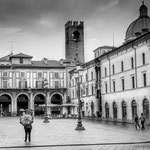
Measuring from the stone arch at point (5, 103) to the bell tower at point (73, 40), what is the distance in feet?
81.6

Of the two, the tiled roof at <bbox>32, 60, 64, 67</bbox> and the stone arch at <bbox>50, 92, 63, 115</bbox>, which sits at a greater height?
the tiled roof at <bbox>32, 60, 64, 67</bbox>

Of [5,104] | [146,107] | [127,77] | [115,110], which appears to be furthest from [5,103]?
[146,107]

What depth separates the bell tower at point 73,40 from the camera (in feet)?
323

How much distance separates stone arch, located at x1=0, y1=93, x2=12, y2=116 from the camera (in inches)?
3177

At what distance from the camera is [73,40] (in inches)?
3907

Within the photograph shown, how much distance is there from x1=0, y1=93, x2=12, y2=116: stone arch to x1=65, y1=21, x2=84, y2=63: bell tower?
81.6 feet

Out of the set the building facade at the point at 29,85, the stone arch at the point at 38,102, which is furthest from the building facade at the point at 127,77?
the stone arch at the point at 38,102

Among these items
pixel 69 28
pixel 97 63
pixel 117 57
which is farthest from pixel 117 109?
pixel 69 28

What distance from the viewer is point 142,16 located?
60.0m

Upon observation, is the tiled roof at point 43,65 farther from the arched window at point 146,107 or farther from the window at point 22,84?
the arched window at point 146,107

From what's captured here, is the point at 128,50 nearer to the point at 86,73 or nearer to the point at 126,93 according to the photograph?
the point at 126,93

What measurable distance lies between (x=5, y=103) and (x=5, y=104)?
426 millimetres

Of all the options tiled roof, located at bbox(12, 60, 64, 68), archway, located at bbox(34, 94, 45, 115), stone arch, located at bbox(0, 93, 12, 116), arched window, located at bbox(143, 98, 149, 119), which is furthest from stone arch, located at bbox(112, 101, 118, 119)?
stone arch, located at bbox(0, 93, 12, 116)

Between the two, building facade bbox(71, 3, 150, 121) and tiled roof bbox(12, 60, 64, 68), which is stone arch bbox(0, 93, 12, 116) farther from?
building facade bbox(71, 3, 150, 121)
